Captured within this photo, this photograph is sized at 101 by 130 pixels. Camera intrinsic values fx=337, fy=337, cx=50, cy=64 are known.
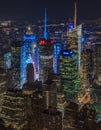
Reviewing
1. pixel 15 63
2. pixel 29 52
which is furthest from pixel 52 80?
pixel 29 52

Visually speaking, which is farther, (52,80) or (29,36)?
(29,36)

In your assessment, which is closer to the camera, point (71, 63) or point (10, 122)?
point (10, 122)

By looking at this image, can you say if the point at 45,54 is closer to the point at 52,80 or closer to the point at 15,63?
the point at 15,63

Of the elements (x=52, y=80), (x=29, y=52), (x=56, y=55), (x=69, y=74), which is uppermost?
(x=29, y=52)

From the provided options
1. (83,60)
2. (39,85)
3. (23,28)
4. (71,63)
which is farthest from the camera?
(23,28)

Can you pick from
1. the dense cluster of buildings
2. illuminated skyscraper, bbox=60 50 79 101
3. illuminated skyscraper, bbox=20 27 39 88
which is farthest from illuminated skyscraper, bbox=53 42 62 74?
illuminated skyscraper, bbox=20 27 39 88

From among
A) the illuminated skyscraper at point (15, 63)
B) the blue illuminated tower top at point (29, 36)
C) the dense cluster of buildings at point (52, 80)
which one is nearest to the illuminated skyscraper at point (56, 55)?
the dense cluster of buildings at point (52, 80)

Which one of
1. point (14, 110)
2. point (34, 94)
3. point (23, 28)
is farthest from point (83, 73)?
point (14, 110)

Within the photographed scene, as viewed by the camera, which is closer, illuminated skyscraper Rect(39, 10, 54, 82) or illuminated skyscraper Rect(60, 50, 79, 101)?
illuminated skyscraper Rect(60, 50, 79, 101)

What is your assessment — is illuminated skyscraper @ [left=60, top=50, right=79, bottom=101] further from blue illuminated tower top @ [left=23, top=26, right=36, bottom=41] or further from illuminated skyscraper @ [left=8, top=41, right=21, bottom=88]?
blue illuminated tower top @ [left=23, top=26, right=36, bottom=41]

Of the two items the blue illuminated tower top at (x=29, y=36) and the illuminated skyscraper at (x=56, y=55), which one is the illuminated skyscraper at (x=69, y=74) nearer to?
the illuminated skyscraper at (x=56, y=55)

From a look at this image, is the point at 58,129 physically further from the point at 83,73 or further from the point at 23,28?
the point at 23,28
